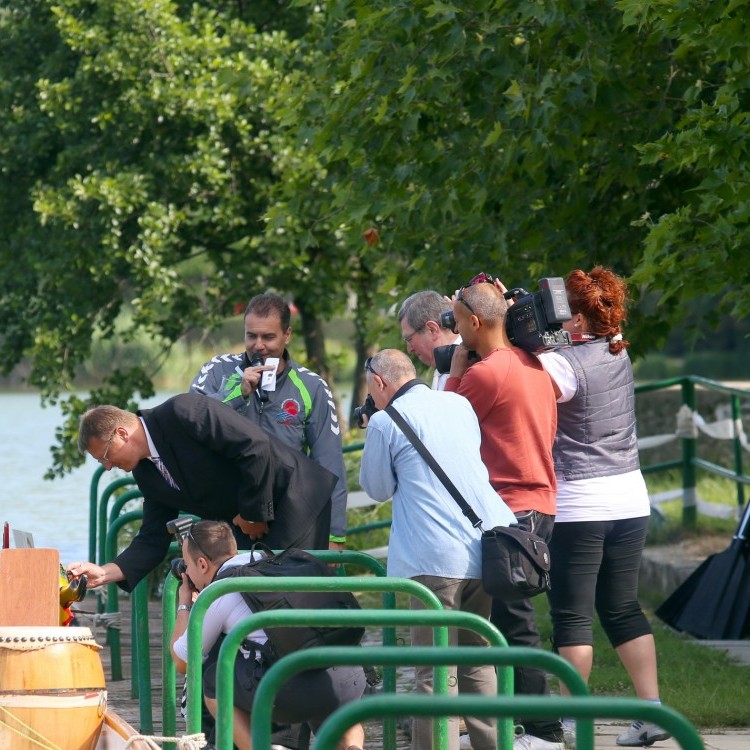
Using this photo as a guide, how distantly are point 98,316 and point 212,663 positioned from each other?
29.9 feet

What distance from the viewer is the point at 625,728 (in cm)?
606

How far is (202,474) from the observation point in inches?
207

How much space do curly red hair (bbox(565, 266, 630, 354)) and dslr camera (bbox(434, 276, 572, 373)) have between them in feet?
0.71

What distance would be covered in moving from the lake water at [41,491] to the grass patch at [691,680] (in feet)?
15.4

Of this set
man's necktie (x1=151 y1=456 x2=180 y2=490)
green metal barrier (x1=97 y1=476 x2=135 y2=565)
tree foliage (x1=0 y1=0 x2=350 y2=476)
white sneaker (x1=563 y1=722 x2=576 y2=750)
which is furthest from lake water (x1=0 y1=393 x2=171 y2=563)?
white sneaker (x1=563 y1=722 x2=576 y2=750)

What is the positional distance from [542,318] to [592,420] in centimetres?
52

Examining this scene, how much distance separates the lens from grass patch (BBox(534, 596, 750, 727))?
617 centimetres

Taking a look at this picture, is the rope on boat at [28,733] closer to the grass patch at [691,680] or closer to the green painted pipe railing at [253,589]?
the green painted pipe railing at [253,589]

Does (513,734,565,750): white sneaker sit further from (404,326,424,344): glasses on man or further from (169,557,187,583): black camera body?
(404,326,424,344): glasses on man

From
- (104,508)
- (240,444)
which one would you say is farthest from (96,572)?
(104,508)

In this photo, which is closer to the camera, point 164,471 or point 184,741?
point 184,741

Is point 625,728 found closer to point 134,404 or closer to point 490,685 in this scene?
point 490,685

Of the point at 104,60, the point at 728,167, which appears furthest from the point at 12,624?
the point at 104,60

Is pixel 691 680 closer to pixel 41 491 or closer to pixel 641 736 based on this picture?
pixel 641 736
